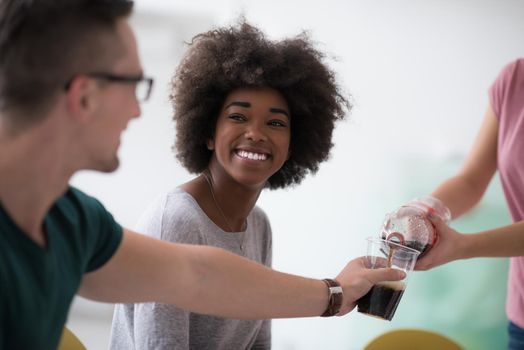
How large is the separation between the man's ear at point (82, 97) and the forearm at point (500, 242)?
49.3 inches

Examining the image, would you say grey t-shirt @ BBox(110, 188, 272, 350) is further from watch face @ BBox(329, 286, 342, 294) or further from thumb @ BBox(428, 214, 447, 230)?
thumb @ BBox(428, 214, 447, 230)

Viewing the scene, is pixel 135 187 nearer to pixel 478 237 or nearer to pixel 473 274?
pixel 473 274

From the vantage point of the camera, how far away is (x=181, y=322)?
1587mm

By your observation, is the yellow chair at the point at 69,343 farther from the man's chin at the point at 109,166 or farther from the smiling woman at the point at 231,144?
the man's chin at the point at 109,166

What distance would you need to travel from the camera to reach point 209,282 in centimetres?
135

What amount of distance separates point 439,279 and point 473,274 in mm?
171

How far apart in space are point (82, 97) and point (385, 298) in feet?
2.78

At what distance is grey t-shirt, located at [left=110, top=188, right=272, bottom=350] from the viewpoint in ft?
5.15

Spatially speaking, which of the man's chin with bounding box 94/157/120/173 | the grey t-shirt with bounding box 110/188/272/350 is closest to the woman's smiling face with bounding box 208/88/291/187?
the grey t-shirt with bounding box 110/188/272/350

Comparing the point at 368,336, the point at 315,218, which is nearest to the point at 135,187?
the point at 315,218

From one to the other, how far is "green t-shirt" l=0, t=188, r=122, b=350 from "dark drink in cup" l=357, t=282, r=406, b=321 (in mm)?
624

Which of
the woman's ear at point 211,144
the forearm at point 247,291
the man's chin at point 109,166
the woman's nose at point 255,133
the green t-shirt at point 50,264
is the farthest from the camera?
the woman's ear at point 211,144

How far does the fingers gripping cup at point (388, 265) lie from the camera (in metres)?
1.53

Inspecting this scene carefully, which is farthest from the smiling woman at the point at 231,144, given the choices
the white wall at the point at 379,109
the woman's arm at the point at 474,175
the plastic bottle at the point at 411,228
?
the white wall at the point at 379,109
